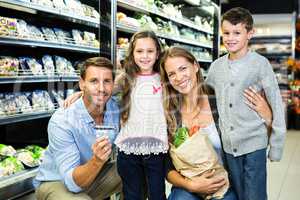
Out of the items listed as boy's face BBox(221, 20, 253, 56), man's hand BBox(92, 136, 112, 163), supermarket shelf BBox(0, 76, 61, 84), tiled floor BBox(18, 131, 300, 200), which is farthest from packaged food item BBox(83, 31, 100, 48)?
man's hand BBox(92, 136, 112, 163)

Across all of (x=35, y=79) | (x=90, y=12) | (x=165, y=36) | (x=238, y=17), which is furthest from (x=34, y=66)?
(x=165, y=36)

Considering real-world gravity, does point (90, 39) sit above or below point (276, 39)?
below

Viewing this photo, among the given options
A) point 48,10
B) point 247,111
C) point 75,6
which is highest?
point 75,6

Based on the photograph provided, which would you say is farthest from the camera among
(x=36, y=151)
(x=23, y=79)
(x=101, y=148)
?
(x=36, y=151)

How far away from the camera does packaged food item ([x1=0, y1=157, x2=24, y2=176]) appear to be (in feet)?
7.86

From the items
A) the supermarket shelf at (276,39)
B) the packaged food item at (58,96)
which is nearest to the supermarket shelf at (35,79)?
the packaged food item at (58,96)

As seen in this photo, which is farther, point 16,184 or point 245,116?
point 16,184

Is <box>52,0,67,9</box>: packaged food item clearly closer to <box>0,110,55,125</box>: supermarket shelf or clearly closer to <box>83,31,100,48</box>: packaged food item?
<box>83,31,100,48</box>: packaged food item

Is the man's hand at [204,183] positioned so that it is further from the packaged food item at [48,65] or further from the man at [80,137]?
the packaged food item at [48,65]

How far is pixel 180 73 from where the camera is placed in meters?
1.97

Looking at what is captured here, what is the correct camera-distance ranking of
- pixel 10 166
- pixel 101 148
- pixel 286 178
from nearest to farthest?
pixel 101 148 < pixel 10 166 < pixel 286 178

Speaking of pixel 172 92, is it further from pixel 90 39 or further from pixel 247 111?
pixel 90 39

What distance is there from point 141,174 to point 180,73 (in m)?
0.58

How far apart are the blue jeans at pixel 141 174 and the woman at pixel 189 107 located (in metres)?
0.05
